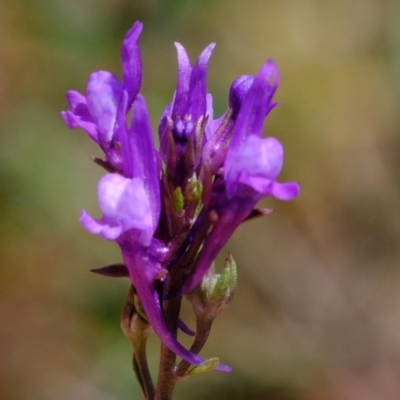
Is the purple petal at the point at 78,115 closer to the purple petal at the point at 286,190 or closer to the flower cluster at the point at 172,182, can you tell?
the flower cluster at the point at 172,182

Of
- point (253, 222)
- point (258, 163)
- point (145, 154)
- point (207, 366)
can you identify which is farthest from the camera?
point (253, 222)

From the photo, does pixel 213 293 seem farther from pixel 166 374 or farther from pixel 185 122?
pixel 185 122

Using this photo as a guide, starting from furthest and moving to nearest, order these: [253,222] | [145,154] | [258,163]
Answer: [253,222] → [145,154] → [258,163]

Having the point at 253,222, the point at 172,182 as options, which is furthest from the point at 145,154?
the point at 253,222

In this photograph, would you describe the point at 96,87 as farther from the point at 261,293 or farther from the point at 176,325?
the point at 261,293

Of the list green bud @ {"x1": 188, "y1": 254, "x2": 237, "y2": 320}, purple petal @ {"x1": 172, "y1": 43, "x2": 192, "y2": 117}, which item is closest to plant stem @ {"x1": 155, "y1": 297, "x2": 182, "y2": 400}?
green bud @ {"x1": 188, "y1": 254, "x2": 237, "y2": 320}

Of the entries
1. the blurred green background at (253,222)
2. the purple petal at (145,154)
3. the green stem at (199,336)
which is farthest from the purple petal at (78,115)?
the blurred green background at (253,222)
